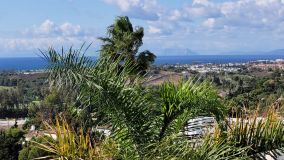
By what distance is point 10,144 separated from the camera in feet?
111

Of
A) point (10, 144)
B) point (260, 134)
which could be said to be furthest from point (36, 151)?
point (10, 144)

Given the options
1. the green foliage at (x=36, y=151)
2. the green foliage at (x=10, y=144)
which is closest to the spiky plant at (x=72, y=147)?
the green foliage at (x=36, y=151)

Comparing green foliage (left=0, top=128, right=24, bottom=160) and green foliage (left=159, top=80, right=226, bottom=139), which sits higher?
green foliage (left=159, top=80, right=226, bottom=139)

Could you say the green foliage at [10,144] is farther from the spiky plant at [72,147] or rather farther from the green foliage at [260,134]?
the spiky plant at [72,147]

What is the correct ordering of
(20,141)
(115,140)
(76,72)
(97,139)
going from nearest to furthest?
1. (76,72)
2. (115,140)
3. (97,139)
4. (20,141)

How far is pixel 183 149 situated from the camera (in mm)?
3854

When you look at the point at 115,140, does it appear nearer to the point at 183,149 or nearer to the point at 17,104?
the point at 183,149

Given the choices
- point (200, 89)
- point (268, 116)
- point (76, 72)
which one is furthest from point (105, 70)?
point (268, 116)

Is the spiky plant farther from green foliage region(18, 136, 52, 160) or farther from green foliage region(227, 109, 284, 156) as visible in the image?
green foliage region(227, 109, 284, 156)

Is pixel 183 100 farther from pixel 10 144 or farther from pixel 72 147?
pixel 10 144

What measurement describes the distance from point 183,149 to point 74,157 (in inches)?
30.8

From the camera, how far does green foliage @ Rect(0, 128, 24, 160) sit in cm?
3171

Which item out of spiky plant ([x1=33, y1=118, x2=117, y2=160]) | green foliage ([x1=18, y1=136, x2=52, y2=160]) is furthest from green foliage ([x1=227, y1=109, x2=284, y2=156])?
green foliage ([x1=18, y1=136, x2=52, y2=160])

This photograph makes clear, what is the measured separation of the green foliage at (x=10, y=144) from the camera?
3171 cm
